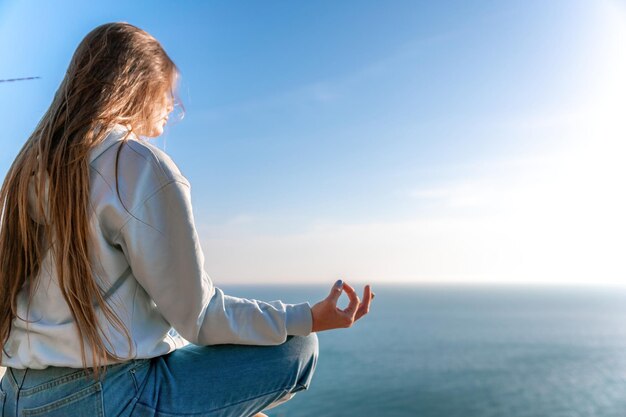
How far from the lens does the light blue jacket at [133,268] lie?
1.26 meters

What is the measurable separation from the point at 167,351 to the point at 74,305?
27cm

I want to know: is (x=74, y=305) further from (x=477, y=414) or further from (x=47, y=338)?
(x=477, y=414)

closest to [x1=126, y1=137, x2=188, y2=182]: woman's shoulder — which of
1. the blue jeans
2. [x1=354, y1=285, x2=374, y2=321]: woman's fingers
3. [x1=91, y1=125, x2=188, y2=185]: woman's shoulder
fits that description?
[x1=91, y1=125, x2=188, y2=185]: woman's shoulder

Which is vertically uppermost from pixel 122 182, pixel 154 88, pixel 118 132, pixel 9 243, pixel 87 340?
pixel 154 88

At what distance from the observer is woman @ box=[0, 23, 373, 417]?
1262mm

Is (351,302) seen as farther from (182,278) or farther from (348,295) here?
(182,278)

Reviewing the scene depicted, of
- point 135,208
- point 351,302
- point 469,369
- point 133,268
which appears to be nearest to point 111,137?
point 135,208

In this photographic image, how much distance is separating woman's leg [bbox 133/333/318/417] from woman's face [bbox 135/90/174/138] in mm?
622

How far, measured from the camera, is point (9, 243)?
1.37m

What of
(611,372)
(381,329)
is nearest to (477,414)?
(611,372)

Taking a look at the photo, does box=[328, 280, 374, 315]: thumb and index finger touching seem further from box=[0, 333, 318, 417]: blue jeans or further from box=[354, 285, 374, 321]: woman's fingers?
box=[0, 333, 318, 417]: blue jeans

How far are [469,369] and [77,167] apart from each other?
201ft

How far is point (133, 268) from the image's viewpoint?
50.5 inches

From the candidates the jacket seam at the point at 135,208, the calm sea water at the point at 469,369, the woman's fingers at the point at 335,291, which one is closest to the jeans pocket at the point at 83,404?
the jacket seam at the point at 135,208
